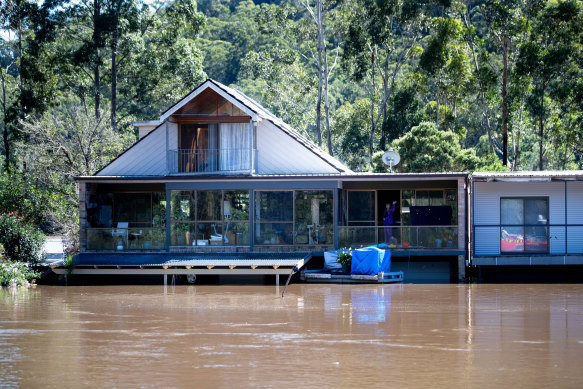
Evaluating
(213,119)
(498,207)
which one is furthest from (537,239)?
(213,119)

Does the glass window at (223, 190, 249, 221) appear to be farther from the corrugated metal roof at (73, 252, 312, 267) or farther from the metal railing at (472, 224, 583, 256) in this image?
the metal railing at (472, 224, 583, 256)

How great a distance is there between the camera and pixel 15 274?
1022 inches

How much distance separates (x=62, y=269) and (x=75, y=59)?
20743 millimetres

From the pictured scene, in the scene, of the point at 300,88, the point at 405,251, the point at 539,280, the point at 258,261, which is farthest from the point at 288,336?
the point at 300,88

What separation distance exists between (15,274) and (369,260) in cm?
1217

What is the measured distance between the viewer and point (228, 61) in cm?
7419

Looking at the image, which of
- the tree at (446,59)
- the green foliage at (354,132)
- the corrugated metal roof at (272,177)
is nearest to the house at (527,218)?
the corrugated metal roof at (272,177)

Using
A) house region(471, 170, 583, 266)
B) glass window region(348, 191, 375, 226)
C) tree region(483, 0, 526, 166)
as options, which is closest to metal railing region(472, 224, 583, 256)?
house region(471, 170, 583, 266)

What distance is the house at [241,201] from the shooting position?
27391 millimetres

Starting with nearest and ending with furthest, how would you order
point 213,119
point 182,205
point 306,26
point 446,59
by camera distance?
point 182,205 → point 213,119 → point 446,59 → point 306,26

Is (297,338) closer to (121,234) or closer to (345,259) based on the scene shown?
(345,259)

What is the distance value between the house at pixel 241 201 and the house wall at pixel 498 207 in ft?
2.62

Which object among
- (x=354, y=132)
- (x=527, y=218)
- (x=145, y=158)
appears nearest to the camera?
(x=527, y=218)

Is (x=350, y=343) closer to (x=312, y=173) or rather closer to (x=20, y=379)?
(x=20, y=379)
